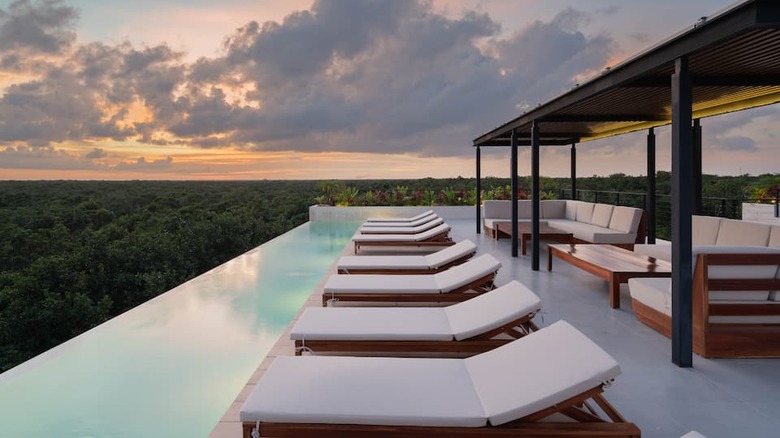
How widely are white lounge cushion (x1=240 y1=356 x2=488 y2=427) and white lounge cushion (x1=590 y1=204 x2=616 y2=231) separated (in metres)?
7.53

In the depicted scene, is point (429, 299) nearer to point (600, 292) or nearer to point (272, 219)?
point (600, 292)

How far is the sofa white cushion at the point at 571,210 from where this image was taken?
1140 cm

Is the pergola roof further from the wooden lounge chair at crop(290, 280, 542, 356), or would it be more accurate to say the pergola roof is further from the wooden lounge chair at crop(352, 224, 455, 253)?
the wooden lounge chair at crop(352, 224, 455, 253)

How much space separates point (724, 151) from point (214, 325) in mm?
16922

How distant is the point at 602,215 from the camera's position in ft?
32.4

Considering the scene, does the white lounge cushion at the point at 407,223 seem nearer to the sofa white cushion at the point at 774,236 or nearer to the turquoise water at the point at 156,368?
the turquoise water at the point at 156,368

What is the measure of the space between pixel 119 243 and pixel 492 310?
1828cm

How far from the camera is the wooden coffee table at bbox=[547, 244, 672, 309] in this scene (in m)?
5.26

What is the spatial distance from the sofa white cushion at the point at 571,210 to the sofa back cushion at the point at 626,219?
2032 millimetres

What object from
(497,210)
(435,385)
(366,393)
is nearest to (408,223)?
(497,210)

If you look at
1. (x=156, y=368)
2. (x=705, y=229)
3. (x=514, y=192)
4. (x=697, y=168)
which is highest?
(x=697, y=168)

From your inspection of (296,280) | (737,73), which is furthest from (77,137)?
→ (737,73)

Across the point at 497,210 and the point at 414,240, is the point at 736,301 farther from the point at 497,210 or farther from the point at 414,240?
the point at 497,210

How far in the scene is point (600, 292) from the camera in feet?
20.3
